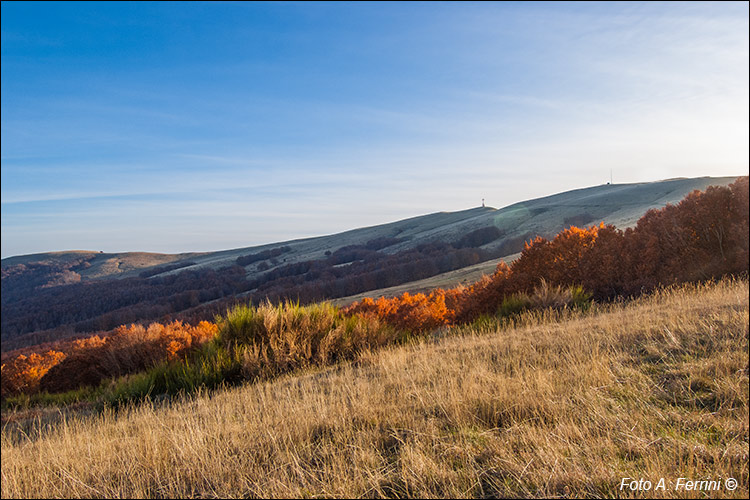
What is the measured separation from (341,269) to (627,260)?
1702 inches

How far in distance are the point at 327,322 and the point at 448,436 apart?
18.7 feet

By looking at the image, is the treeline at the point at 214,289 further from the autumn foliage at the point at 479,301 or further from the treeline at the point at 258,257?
the autumn foliage at the point at 479,301

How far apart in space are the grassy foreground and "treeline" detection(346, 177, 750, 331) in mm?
5657

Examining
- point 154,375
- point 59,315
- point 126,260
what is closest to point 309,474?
point 154,375

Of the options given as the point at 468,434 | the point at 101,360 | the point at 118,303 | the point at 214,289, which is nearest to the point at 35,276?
the point at 118,303

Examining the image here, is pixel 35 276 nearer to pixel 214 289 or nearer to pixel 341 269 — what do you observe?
pixel 214 289

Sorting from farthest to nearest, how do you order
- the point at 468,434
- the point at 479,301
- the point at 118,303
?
1. the point at 118,303
2. the point at 479,301
3. the point at 468,434

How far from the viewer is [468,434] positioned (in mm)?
3338

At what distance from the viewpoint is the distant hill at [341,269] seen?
130ft

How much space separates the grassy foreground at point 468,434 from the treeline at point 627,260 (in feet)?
18.6

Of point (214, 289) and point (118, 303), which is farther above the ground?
point (214, 289)

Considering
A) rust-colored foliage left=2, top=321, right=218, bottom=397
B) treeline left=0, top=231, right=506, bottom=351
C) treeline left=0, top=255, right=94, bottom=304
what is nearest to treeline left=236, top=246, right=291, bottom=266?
treeline left=0, top=231, right=506, bottom=351

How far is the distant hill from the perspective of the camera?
39625mm

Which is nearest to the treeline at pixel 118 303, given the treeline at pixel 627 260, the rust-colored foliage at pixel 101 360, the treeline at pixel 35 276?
the treeline at pixel 35 276
